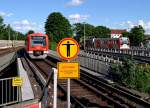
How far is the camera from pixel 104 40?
290ft

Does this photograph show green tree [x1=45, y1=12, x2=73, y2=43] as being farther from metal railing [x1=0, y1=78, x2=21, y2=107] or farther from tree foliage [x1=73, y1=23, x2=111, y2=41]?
metal railing [x1=0, y1=78, x2=21, y2=107]

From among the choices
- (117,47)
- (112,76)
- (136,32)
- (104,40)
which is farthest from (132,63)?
(136,32)

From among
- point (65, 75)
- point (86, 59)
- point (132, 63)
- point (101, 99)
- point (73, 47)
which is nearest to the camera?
point (65, 75)

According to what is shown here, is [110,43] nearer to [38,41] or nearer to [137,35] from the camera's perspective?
[137,35]

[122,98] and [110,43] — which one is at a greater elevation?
[110,43]

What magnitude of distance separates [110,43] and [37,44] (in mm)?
40259

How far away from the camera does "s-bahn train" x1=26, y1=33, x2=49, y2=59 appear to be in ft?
150

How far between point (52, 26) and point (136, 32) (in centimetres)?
3915

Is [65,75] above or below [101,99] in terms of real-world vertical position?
above

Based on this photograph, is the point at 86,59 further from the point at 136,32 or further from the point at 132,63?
the point at 136,32

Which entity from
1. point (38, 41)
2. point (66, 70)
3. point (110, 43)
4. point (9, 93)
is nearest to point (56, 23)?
point (110, 43)

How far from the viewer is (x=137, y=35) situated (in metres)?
110

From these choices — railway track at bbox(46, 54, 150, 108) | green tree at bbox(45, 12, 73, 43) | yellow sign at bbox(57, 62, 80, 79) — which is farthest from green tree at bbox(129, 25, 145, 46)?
yellow sign at bbox(57, 62, 80, 79)

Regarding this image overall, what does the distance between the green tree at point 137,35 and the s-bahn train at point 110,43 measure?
51.8 feet
